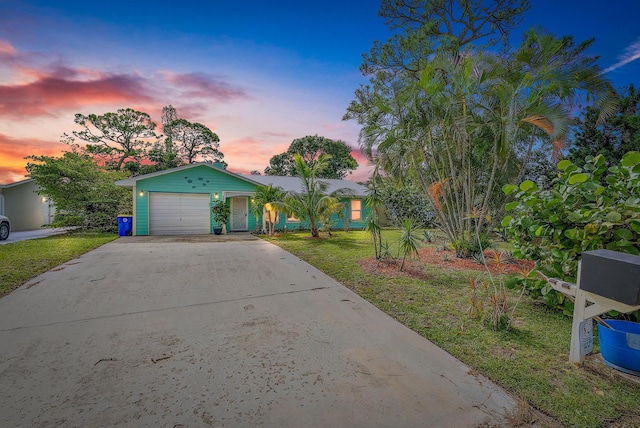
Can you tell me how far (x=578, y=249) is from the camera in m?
3.13

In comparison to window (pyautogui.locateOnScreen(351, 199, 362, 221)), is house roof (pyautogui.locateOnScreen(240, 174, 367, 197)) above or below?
above

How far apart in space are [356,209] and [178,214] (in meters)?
11.1

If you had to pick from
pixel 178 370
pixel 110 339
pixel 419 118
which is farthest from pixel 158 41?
pixel 178 370

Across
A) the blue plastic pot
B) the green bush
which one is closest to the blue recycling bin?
the green bush

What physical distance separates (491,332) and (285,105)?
12.3 metres

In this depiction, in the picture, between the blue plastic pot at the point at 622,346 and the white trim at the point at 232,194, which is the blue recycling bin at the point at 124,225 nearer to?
the white trim at the point at 232,194

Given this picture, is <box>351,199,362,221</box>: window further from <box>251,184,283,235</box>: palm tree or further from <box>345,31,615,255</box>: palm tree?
<box>345,31,615,255</box>: palm tree

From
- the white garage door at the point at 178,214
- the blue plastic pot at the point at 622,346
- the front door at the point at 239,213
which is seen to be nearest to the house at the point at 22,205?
the white garage door at the point at 178,214

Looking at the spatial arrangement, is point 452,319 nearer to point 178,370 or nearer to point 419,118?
point 178,370

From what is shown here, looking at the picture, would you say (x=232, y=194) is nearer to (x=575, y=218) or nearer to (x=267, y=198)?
(x=267, y=198)

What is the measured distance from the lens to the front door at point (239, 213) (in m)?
15.6

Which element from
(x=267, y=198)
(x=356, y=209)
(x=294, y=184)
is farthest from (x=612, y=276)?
(x=294, y=184)

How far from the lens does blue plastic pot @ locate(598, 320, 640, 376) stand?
2191 mm

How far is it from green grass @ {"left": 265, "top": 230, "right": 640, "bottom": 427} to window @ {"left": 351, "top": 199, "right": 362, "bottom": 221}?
510 inches
